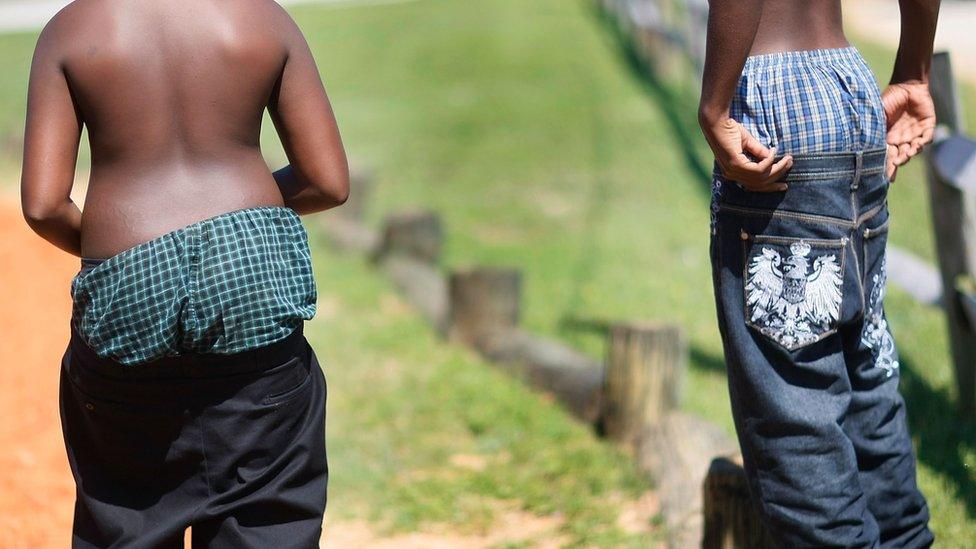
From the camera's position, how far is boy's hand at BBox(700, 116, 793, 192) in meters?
2.33

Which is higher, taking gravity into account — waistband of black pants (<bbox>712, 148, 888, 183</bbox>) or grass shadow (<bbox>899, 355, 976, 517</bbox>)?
waistband of black pants (<bbox>712, 148, 888, 183</bbox>)

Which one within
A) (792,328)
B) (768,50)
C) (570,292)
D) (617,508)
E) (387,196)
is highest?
(768,50)

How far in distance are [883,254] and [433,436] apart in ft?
8.98

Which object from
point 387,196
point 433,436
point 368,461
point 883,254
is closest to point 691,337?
point 433,436

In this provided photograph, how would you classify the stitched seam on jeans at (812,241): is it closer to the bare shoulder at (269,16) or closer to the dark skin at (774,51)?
the dark skin at (774,51)

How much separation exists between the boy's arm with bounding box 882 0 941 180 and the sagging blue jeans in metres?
0.23

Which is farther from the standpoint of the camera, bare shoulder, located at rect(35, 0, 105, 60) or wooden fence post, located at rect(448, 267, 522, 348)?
wooden fence post, located at rect(448, 267, 522, 348)

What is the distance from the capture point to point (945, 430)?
4180mm

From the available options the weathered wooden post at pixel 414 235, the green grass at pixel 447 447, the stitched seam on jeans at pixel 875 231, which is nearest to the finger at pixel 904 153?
the stitched seam on jeans at pixel 875 231

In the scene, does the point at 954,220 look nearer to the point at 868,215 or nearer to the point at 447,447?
the point at 868,215

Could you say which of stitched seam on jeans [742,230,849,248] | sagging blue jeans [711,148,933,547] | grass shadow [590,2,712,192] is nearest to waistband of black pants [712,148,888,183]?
sagging blue jeans [711,148,933,547]

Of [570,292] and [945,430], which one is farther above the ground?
[945,430]

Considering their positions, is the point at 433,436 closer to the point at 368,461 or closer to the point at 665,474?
the point at 368,461

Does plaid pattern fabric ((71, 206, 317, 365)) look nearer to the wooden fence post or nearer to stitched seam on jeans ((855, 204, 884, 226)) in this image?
stitched seam on jeans ((855, 204, 884, 226))
